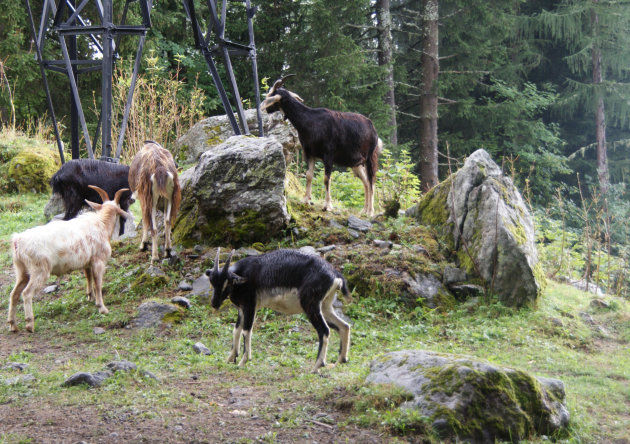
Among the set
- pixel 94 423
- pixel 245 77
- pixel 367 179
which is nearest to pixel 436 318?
pixel 367 179

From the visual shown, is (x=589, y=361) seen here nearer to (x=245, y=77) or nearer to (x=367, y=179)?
(x=367, y=179)

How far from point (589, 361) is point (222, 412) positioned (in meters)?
4.22

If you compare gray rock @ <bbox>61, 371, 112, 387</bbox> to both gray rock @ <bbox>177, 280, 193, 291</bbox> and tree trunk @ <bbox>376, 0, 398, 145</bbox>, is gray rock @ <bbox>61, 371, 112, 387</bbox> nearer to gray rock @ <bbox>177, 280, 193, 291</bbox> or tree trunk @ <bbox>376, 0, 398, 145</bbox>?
gray rock @ <bbox>177, 280, 193, 291</bbox>

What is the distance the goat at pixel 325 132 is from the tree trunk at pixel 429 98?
34.4 ft

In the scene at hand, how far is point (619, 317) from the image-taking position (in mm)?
8203

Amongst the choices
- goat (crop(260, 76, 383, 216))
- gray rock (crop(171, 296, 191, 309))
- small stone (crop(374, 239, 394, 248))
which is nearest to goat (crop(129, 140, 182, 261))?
gray rock (crop(171, 296, 191, 309))

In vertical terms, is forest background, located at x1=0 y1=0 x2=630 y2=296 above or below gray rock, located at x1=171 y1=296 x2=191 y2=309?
above

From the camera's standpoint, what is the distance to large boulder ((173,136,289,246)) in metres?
8.21

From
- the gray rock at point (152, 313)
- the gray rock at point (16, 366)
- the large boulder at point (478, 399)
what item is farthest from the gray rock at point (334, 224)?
the gray rock at point (16, 366)

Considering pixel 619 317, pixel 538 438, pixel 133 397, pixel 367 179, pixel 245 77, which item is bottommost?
pixel 619 317

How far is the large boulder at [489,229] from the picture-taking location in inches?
299

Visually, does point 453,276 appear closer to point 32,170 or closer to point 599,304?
point 599,304

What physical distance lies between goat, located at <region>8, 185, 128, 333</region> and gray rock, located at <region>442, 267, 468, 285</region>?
14.3 ft

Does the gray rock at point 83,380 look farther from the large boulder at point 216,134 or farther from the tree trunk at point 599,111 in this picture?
the tree trunk at point 599,111
